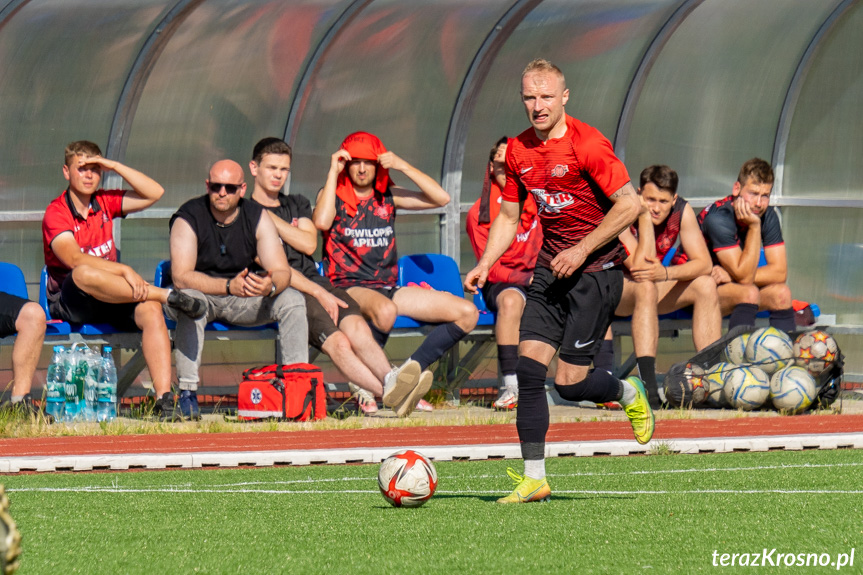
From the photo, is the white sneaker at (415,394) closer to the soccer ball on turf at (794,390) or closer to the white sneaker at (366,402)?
the white sneaker at (366,402)

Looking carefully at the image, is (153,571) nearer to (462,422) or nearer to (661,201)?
(462,422)

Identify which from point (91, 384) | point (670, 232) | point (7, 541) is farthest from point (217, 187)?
point (7, 541)

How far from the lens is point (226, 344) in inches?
432

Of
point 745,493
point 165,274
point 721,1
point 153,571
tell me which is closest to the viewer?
point 153,571

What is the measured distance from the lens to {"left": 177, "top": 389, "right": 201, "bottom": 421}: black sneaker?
8.50m

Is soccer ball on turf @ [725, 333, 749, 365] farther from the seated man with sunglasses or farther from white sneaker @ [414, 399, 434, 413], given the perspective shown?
the seated man with sunglasses

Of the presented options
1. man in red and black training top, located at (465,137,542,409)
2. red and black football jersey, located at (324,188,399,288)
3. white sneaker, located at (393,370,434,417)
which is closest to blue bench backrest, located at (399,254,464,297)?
red and black football jersey, located at (324,188,399,288)

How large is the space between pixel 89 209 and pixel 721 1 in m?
5.70

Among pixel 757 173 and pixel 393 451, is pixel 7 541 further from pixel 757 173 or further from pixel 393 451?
pixel 757 173

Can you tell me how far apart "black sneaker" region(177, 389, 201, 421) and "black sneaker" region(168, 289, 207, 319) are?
51 cm

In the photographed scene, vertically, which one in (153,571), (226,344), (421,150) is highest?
(421,150)

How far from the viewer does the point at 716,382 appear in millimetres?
9172

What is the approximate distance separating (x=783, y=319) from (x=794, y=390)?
1301 mm

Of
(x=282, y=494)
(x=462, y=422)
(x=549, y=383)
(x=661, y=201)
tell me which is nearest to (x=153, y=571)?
(x=282, y=494)
